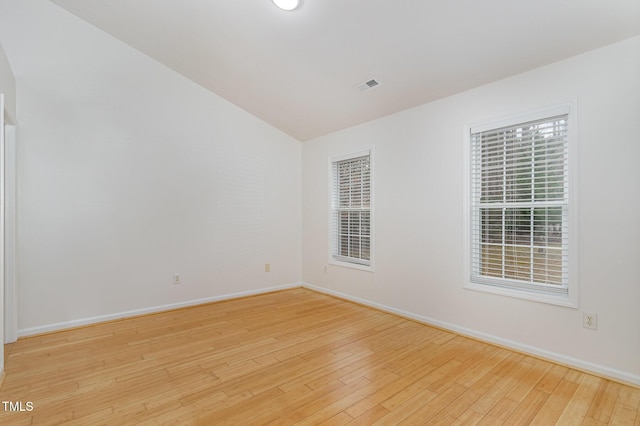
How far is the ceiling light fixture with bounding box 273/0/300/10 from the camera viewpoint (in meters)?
2.45

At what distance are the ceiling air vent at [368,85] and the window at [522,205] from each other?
3.60 ft

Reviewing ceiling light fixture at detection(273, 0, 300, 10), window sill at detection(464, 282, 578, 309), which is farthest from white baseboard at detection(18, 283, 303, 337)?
ceiling light fixture at detection(273, 0, 300, 10)

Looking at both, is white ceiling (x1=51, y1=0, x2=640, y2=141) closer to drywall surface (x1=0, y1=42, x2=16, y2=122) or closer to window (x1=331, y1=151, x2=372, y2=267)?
window (x1=331, y1=151, x2=372, y2=267)

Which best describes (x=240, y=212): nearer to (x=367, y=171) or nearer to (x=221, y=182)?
(x=221, y=182)

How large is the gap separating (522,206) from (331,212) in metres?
2.54

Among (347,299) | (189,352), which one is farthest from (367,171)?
(189,352)

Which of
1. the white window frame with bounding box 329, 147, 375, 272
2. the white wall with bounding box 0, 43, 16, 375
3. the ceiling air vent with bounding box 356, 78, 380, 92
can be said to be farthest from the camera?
the white window frame with bounding box 329, 147, 375, 272

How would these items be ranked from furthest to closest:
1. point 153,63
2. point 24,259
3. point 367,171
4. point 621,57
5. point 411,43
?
point 367,171 → point 153,63 → point 24,259 → point 411,43 → point 621,57

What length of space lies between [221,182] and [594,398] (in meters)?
4.22

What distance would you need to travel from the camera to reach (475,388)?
Answer: 211 centimetres

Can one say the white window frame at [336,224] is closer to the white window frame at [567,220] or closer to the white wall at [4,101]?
the white window frame at [567,220]

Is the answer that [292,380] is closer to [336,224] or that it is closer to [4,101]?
[336,224]

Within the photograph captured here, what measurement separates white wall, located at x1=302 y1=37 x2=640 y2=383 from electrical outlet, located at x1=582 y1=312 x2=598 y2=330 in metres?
0.03

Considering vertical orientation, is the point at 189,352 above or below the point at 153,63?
below
